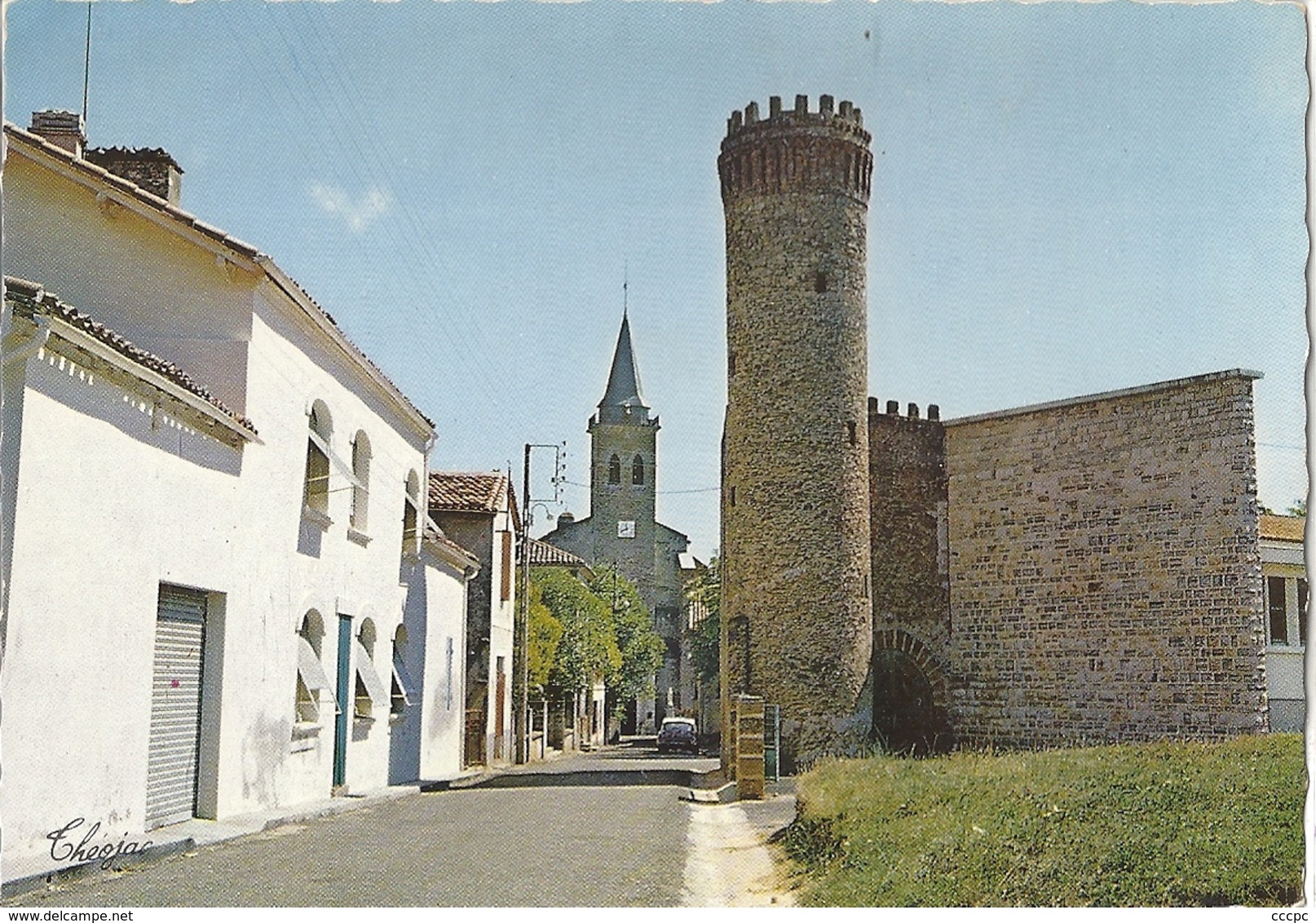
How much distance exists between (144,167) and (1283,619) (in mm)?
18675

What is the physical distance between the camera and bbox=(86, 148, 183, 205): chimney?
15.1 m

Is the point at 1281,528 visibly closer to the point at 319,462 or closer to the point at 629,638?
the point at 319,462

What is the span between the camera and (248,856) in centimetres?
1041

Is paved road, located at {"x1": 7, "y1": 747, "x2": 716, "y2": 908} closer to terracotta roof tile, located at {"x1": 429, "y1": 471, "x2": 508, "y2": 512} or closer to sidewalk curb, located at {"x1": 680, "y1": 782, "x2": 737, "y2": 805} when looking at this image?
sidewalk curb, located at {"x1": 680, "y1": 782, "x2": 737, "y2": 805}

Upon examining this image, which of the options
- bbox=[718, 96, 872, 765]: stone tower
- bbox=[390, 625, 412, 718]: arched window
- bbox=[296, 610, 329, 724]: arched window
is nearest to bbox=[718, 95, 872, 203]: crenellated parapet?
bbox=[718, 96, 872, 765]: stone tower

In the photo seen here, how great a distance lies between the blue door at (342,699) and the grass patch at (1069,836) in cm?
722

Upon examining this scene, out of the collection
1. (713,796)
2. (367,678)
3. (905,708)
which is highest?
(367,678)

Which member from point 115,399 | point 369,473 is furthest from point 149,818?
point 369,473

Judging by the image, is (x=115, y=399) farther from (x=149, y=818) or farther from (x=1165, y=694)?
(x=1165, y=694)

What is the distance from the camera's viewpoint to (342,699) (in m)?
17.3

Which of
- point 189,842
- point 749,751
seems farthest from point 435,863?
point 749,751

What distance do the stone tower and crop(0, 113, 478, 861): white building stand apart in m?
8.50

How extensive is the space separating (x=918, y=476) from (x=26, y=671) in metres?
20.5

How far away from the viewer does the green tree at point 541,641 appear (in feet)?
123
